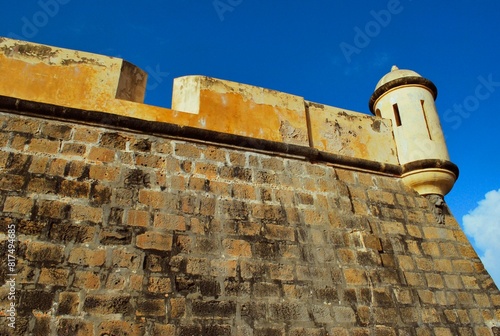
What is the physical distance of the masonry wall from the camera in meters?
2.72

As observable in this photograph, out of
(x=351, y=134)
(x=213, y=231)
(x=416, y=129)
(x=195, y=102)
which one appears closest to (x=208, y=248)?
(x=213, y=231)

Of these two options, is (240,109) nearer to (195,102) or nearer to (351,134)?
(195,102)

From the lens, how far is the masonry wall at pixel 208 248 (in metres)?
2.72

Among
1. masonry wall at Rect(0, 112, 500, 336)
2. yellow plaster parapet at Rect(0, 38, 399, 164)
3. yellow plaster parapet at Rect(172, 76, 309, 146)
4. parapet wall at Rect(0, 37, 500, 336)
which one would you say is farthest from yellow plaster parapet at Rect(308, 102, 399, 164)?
masonry wall at Rect(0, 112, 500, 336)

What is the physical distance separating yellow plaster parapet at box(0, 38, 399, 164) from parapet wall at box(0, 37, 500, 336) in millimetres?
26

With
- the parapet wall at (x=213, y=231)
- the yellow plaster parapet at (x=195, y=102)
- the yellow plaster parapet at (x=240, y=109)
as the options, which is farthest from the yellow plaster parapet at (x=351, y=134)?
the yellow plaster parapet at (x=240, y=109)

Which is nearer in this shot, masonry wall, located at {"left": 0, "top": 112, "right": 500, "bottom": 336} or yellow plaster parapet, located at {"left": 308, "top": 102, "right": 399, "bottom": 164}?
masonry wall, located at {"left": 0, "top": 112, "right": 500, "bottom": 336}

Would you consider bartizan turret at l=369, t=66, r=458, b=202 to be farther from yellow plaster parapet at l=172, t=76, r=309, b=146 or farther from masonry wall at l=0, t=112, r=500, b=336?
yellow plaster parapet at l=172, t=76, r=309, b=146

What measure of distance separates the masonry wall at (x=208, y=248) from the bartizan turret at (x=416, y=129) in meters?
0.56

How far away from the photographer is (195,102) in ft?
13.2

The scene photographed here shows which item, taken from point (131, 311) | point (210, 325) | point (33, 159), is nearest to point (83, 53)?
point (33, 159)

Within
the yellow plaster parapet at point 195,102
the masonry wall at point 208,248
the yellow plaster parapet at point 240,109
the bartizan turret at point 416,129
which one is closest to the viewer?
the masonry wall at point 208,248

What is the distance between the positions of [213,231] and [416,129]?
2.82m

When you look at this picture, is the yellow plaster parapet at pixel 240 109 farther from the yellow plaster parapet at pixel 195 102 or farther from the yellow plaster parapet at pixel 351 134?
the yellow plaster parapet at pixel 351 134
